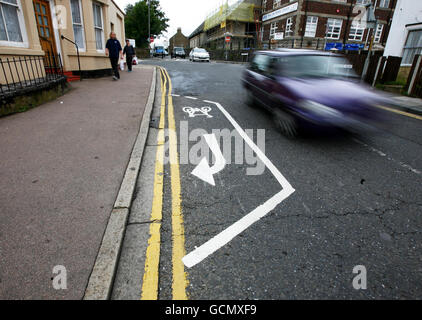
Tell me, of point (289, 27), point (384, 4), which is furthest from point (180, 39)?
point (384, 4)

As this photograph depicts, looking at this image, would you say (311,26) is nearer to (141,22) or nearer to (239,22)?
(239,22)

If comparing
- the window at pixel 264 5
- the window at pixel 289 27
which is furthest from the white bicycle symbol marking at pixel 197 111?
the window at pixel 264 5

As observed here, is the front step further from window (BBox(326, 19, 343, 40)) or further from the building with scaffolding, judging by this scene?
the building with scaffolding

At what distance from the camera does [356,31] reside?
34281 millimetres

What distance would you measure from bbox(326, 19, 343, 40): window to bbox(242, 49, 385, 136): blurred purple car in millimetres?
33992

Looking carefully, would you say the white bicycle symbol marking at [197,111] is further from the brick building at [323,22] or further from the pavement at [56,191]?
the brick building at [323,22]

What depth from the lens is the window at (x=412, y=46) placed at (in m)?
12.1

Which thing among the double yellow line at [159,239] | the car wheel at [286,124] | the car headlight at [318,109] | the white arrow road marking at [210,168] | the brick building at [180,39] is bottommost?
the double yellow line at [159,239]

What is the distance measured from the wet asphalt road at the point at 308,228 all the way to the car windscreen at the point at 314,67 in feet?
5.42

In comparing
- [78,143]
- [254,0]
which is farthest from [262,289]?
[254,0]

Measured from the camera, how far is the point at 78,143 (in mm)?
4422

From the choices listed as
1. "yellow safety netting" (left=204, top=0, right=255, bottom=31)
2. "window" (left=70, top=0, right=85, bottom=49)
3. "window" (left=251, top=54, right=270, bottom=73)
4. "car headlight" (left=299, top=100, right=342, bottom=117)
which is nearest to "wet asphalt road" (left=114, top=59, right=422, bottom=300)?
"car headlight" (left=299, top=100, right=342, bottom=117)

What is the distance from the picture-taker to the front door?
9672 millimetres

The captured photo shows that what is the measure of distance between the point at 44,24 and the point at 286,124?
10952 millimetres
